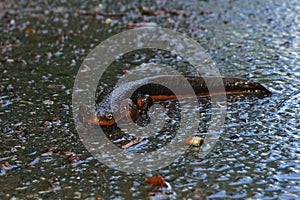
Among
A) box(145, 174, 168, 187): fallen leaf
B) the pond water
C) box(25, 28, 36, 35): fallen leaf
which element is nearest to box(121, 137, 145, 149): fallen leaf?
the pond water

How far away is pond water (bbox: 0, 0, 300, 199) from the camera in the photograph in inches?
104

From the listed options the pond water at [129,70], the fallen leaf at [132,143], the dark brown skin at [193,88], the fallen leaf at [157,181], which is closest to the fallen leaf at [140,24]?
the pond water at [129,70]

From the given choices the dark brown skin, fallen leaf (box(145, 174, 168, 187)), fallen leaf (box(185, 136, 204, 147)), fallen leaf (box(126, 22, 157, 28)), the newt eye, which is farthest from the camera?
fallen leaf (box(126, 22, 157, 28))

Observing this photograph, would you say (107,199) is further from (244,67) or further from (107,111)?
(244,67)

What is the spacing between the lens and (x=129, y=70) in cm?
463

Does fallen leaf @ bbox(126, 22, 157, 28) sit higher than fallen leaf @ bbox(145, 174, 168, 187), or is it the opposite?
fallen leaf @ bbox(126, 22, 157, 28)

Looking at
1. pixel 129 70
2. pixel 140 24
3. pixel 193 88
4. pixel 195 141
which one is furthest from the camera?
pixel 140 24

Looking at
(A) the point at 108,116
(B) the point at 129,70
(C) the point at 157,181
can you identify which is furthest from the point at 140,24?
(C) the point at 157,181

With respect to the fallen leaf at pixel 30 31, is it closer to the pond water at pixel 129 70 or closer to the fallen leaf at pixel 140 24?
the pond water at pixel 129 70

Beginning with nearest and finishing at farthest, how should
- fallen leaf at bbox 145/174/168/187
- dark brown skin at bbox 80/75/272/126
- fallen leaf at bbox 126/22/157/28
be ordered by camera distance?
fallen leaf at bbox 145/174/168/187 → dark brown skin at bbox 80/75/272/126 → fallen leaf at bbox 126/22/157/28

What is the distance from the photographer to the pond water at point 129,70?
2.64 metres

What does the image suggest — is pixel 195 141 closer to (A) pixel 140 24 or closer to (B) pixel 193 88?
(B) pixel 193 88

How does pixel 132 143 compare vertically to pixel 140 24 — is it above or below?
below

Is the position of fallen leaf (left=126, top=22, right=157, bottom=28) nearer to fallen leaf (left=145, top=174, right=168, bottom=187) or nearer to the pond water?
the pond water
